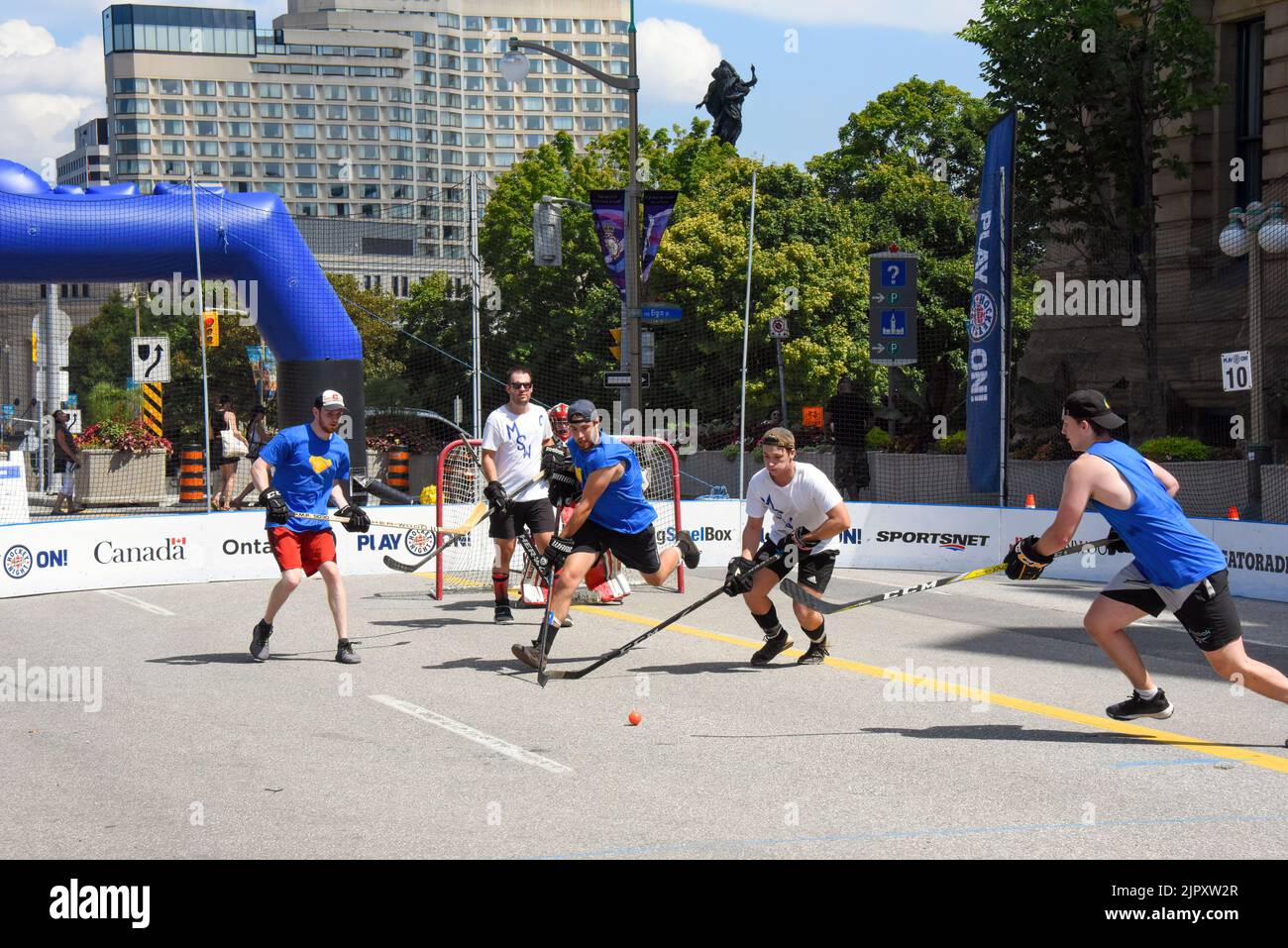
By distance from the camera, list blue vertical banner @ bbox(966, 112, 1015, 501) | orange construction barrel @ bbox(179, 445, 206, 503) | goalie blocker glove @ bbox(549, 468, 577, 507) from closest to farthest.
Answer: goalie blocker glove @ bbox(549, 468, 577, 507)
blue vertical banner @ bbox(966, 112, 1015, 501)
orange construction barrel @ bbox(179, 445, 206, 503)

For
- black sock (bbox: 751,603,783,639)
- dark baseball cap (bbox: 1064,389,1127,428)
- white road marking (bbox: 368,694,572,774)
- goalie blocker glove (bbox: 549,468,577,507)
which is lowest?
white road marking (bbox: 368,694,572,774)

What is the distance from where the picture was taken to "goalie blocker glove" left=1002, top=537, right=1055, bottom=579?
7910 mm

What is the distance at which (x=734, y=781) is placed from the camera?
7297 mm

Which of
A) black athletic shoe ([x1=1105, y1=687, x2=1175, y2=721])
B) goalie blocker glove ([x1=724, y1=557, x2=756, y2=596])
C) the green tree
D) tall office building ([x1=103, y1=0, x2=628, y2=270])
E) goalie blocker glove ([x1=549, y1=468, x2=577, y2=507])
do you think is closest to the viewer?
black athletic shoe ([x1=1105, y1=687, x2=1175, y2=721])

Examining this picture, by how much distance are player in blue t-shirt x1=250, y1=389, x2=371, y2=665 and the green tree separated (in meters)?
18.9

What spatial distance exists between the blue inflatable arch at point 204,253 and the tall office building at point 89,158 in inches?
6706

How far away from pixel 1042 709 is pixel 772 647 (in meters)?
2.29

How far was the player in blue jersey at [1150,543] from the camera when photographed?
7.68m

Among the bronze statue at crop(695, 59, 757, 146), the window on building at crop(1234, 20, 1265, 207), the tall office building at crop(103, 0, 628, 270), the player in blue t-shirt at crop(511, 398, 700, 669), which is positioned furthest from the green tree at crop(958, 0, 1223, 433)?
the tall office building at crop(103, 0, 628, 270)

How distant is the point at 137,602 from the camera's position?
15602 millimetres

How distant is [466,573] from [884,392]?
22.0 metres

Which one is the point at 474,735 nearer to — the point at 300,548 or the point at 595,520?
the point at 595,520

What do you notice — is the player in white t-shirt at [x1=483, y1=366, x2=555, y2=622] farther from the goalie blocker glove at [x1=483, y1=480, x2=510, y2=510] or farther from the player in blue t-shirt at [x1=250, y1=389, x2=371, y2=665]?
the player in blue t-shirt at [x1=250, y1=389, x2=371, y2=665]

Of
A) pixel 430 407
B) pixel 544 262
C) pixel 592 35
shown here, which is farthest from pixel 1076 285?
pixel 592 35
